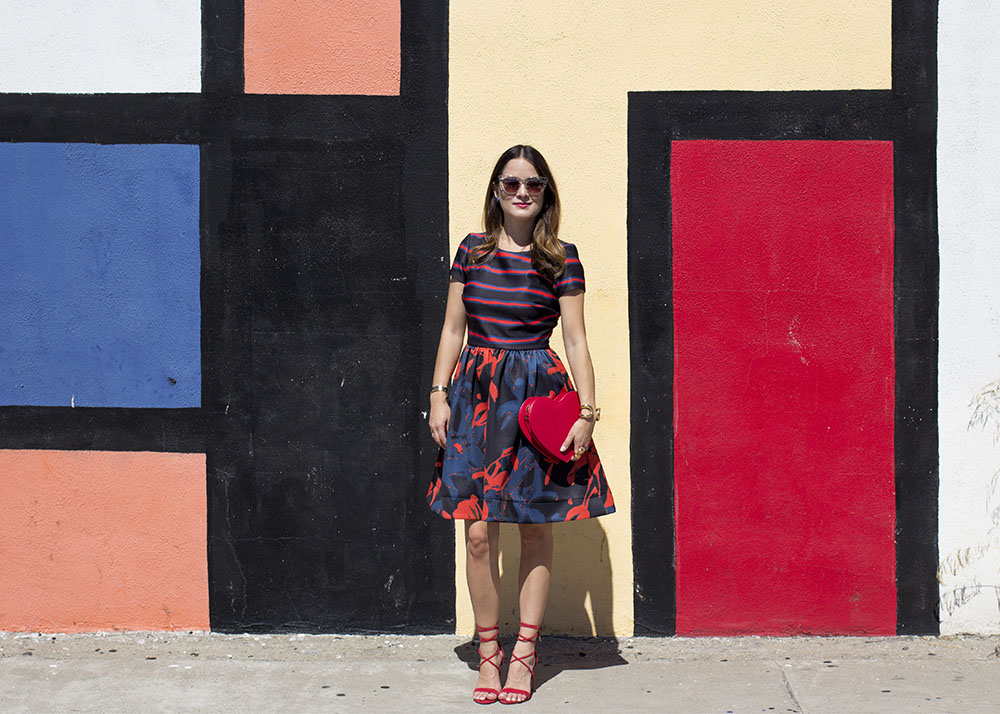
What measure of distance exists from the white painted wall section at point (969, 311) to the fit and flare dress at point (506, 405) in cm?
153

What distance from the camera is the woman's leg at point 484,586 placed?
371 cm

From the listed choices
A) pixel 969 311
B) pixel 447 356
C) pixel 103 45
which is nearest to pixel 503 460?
pixel 447 356

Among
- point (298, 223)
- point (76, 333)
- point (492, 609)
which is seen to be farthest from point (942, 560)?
point (76, 333)

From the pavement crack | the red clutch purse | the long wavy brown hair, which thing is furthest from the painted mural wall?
the red clutch purse

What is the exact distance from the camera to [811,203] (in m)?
4.23

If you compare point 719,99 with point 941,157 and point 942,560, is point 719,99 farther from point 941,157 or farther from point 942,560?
point 942,560

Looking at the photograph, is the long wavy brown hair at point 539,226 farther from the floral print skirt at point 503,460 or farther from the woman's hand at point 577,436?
the woman's hand at point 577,436

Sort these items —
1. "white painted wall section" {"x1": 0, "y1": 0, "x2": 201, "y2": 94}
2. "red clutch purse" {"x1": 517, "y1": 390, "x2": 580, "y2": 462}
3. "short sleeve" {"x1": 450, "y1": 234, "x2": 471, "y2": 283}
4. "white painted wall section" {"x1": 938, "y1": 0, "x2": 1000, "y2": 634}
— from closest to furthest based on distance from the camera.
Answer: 1. "red clutch purse" {"x1": 517, "y1": 390, "x2": 580, "y2": 462}
2. "short sleeve" {"x1": 450, "y1": 234, "x2": 471, "y2": 283}
3. "white painted wall section" {"x1": 938, "y1": 0, "x2": 1000, "y2": 634}
4. "white painted wall section" {"x1": 0, "y1": 0, "x2": 201, "y2": 94}

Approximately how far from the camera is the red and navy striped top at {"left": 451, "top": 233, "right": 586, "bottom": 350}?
370 cm

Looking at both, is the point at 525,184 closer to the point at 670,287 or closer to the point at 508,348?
the point at 508,348

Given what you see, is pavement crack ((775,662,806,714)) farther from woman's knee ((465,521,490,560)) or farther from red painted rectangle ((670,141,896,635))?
woman's knee ((465,521,490,560))

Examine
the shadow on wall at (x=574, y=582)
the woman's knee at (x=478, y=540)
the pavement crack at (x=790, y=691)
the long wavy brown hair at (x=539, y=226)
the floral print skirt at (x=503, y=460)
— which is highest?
the long wavy brown hair at (x=539, y=226)

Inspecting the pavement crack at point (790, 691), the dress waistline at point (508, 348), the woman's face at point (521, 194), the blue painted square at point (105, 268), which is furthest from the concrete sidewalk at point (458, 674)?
the woman's face at point (521, 194)

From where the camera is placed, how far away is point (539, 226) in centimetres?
373
